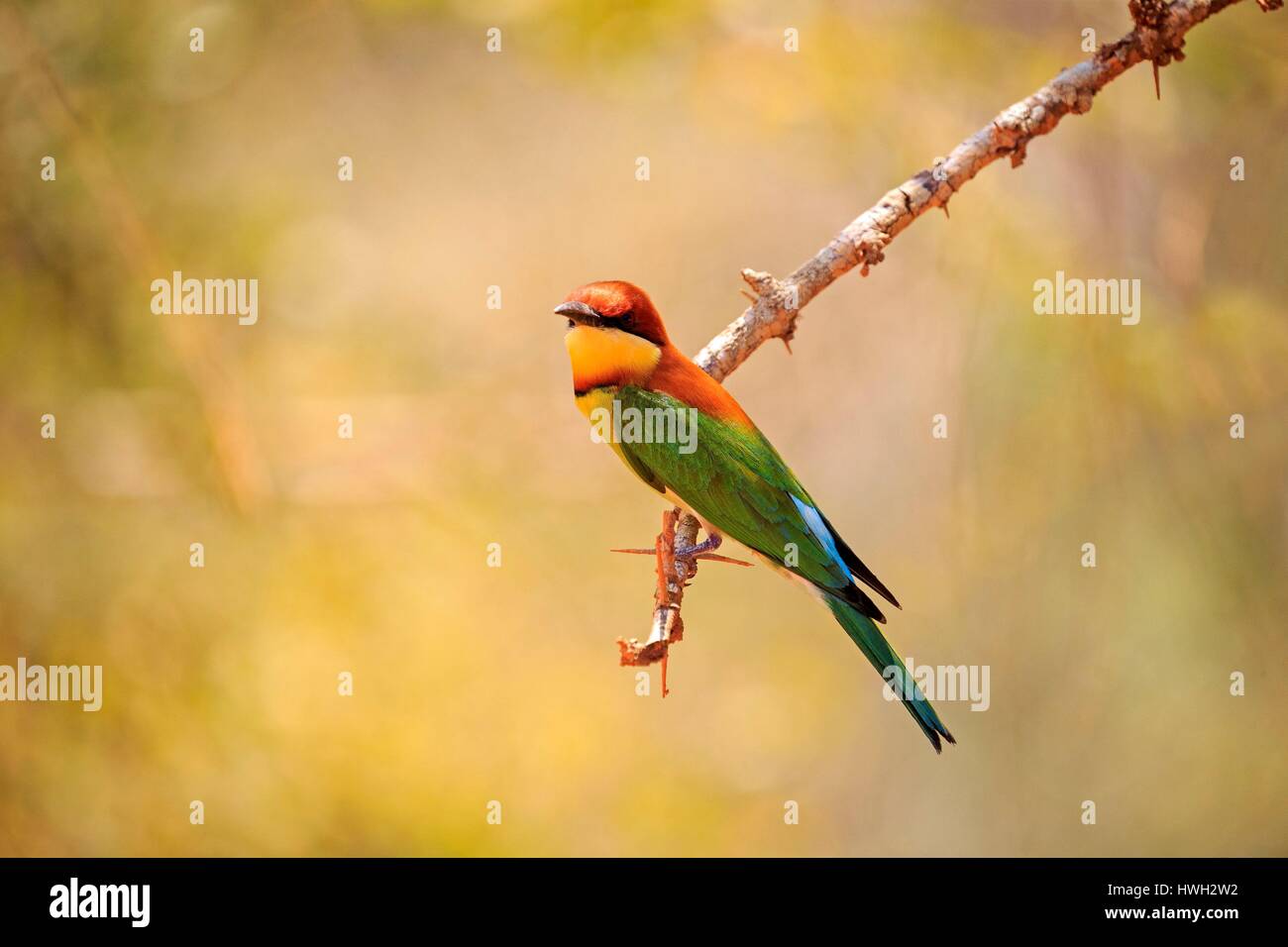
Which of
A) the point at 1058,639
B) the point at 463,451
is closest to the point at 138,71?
the point at 463,451

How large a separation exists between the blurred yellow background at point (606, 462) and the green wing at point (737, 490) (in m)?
1.74

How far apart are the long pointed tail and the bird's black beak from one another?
3.14ft

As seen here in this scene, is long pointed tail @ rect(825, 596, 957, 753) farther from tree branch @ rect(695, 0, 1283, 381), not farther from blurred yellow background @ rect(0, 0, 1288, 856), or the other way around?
blurred yellow background @ rect(0, 0, 1288, 856)

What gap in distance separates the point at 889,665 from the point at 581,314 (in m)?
1.20

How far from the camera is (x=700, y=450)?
3342 millimetres

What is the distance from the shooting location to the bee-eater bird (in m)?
3.31

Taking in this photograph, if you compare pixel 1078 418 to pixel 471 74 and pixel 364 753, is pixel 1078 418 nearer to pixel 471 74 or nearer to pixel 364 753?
pixel 364 753

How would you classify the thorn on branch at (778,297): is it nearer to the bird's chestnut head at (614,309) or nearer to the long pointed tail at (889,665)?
the bird's chestnut head at (614,309)
